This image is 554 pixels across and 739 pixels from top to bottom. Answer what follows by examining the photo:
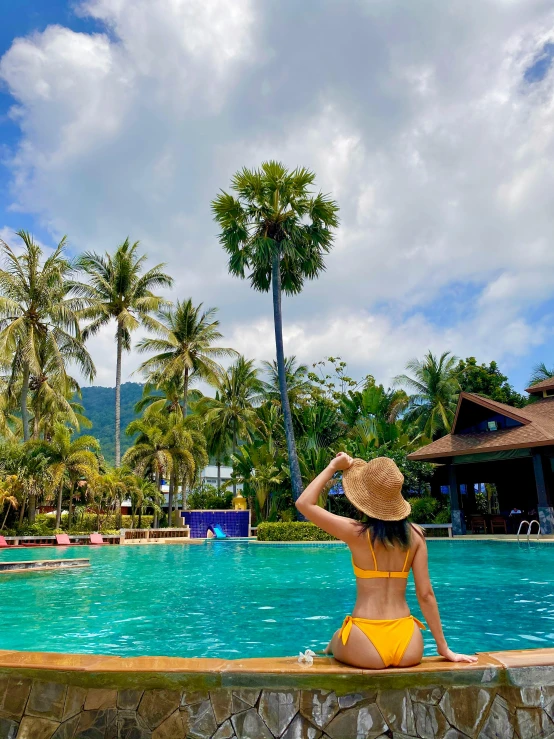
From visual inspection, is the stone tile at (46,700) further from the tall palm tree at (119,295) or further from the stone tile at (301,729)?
the tall palm tree at (119,295)

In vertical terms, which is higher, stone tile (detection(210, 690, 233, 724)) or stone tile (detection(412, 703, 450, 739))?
stone tile (detection(210, 690, 233, 724))

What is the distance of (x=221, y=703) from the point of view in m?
3.15

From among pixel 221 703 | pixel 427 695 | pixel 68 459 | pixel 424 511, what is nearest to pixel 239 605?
pixel 221 703

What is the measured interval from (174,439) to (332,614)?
74.1 feet

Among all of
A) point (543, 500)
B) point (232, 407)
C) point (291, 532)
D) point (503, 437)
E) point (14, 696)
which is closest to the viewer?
point (14, 696)

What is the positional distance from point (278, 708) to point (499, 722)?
1189 millimetres

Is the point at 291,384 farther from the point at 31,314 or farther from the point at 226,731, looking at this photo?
the point at 226,731

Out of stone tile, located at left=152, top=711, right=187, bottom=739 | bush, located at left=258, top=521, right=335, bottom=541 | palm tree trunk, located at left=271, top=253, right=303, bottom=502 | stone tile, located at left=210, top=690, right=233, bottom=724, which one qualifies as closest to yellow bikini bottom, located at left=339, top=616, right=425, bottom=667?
stone tile, located at left=210, top=690, right=233, bottom=724

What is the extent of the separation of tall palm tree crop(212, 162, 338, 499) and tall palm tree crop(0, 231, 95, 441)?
8.94 metres

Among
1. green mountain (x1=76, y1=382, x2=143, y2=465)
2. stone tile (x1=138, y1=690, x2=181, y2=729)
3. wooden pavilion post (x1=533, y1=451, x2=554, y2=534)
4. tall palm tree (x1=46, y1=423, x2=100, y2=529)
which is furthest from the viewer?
green mountain (x1=76, y1=382, x2=143, y2=465)

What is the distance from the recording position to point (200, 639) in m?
6.44

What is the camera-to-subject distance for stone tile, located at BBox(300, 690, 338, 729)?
3.10 m

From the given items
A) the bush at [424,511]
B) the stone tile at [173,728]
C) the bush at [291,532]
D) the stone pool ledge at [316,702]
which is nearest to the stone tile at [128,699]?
the stone pool ledge at [316,702]

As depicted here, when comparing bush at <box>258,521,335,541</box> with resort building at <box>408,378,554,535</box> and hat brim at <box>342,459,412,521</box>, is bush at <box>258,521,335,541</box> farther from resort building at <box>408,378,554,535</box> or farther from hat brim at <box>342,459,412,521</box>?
hat brim at <box>342,459,412,521</box>
